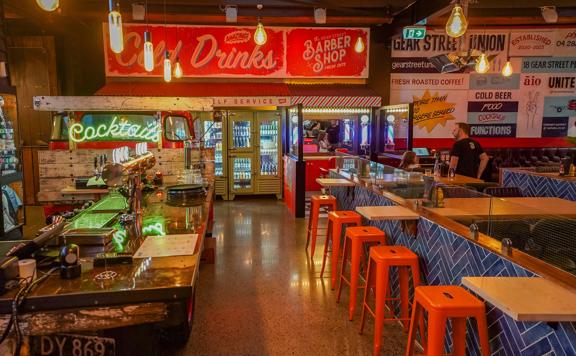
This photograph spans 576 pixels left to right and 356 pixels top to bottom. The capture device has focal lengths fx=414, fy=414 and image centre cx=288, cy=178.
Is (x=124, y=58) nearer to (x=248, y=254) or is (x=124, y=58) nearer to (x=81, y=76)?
(x=81, y=76)

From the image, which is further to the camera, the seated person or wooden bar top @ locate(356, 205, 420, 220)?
the seated person

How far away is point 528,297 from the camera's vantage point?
6.06ft

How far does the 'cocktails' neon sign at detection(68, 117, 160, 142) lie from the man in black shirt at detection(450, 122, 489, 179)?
4.21 m

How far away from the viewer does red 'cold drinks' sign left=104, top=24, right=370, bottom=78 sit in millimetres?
8711

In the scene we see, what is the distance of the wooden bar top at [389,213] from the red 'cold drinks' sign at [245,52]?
6105 mm

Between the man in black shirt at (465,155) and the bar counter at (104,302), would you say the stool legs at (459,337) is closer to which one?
the bar counter at (104,302)

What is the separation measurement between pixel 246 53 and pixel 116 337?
7865mm

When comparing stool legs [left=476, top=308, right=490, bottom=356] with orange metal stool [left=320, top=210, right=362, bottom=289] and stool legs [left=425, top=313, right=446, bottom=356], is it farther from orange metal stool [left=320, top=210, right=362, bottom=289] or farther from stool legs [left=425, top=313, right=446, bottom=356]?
orange metal stool [left=320, top=210, right=362, bottom=289]

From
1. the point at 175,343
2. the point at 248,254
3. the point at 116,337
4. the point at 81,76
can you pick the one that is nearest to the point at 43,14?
the point at 81,76

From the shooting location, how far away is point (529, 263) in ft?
7.45

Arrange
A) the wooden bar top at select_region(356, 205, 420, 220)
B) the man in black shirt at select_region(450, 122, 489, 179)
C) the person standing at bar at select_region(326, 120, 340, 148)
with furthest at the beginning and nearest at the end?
the person standing at bar at select_region(326, 120, 340, 148)
the man in black shirt at select_region(450, 122, 489, 179)
the wooden bar top at select_region(356, 205, 420, 220)

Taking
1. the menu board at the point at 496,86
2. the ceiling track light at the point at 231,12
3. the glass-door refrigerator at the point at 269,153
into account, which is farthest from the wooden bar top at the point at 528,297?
the menu board at the point at 496,86

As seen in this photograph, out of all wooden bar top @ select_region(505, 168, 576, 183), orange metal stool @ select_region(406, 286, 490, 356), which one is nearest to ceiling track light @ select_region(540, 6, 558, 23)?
wooden bar top @ select_region(505, 168, 576, 183)

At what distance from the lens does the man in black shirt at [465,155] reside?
5.97m
